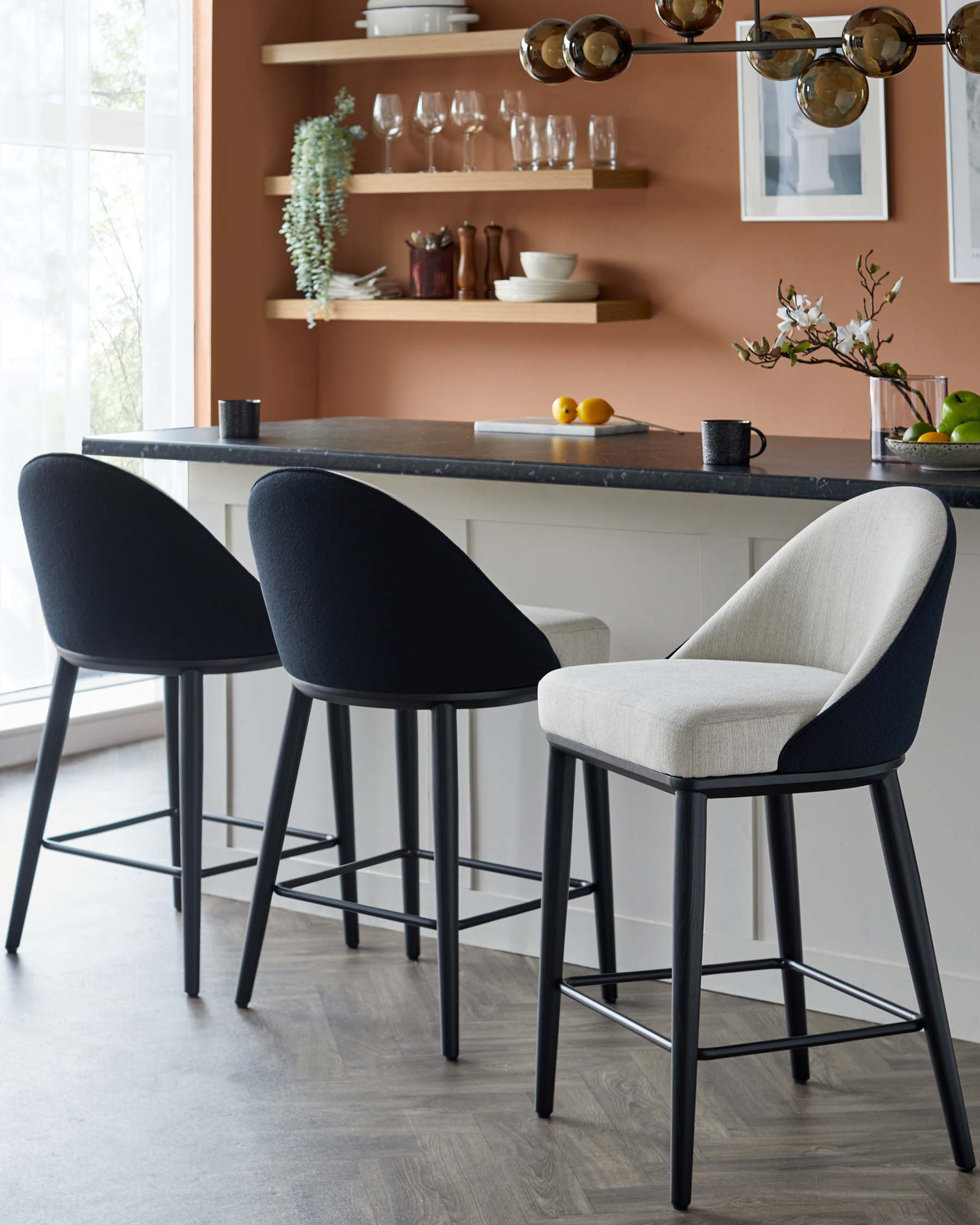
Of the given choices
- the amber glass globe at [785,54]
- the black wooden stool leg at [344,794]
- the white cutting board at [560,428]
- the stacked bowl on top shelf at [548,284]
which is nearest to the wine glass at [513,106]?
the stacked bowl on top shelf at [548,284]

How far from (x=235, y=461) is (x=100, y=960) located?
105cm

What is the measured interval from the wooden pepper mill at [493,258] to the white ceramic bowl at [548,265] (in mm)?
204

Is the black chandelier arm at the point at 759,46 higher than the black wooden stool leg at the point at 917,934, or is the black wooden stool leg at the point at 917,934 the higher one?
the black chandelier arm at the point at 759,46

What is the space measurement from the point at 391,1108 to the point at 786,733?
95 cm

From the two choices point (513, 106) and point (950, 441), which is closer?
point (950, 441)

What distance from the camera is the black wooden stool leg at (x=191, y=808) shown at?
3.22 metres

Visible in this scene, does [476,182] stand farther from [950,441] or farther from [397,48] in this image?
[950,441]

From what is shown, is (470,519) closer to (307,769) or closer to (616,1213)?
(307,769)

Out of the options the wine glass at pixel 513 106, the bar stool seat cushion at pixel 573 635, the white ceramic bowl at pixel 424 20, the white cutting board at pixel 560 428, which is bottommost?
the bar stool seat cushion at pixel 573 635

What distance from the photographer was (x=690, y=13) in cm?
300

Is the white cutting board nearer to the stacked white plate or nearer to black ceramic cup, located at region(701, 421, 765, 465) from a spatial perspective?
black ceramic cup, located at region(701, 421, 765, 465)

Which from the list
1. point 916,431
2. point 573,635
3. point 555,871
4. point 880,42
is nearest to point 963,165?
point 880,42

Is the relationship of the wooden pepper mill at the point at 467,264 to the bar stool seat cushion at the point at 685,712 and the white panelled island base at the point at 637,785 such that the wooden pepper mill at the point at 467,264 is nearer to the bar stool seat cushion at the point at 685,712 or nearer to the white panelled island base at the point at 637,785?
the white panelled island base at the point at 637,785

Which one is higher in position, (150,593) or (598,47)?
(598,47)
